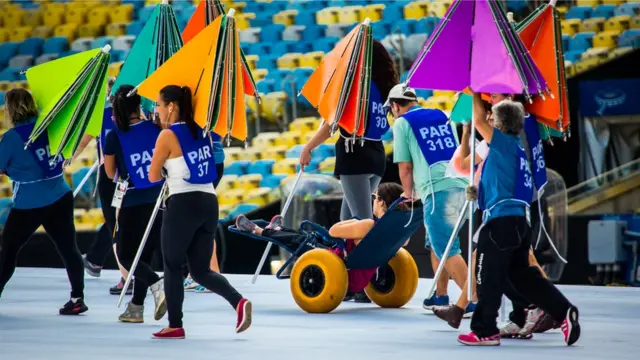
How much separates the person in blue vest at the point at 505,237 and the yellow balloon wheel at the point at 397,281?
1975 mm

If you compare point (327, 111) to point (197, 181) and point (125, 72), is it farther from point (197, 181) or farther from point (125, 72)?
point (197, 181)

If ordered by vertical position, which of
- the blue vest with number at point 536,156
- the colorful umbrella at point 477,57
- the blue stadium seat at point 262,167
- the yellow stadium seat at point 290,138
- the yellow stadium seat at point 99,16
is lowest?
the blue stadium seat at point 262,167

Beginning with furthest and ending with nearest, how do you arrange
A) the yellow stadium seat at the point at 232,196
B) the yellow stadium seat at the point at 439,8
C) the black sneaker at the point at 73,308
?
the yellow stadium seat at the point at 232,196, the yellow stadium seat at the point at 439,8, the black sneaker at the point at 73,308

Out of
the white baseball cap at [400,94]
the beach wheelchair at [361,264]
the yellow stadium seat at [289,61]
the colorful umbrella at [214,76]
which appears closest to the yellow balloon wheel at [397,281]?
the beach wheelchair at [361,264]

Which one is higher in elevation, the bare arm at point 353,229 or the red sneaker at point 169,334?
the bare arm at point 353,229

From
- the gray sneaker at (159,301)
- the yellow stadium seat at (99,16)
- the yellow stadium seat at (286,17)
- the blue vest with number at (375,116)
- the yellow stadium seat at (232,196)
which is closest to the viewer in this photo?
the gray sneaker at (159,301)

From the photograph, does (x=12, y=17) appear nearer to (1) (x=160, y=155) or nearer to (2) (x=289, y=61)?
(2) (x=289, y=61)

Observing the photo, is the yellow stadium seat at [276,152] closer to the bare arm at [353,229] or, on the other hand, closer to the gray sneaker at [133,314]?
the bare arm at [353,229]

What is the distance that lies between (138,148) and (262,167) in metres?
7.37

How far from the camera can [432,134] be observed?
254 inches

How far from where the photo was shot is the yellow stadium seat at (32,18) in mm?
16109

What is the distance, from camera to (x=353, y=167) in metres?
7.13

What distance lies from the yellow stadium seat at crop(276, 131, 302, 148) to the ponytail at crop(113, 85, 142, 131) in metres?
7.14

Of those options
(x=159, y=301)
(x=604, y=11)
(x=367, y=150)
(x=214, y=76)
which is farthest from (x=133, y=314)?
(x=604, y=11)
